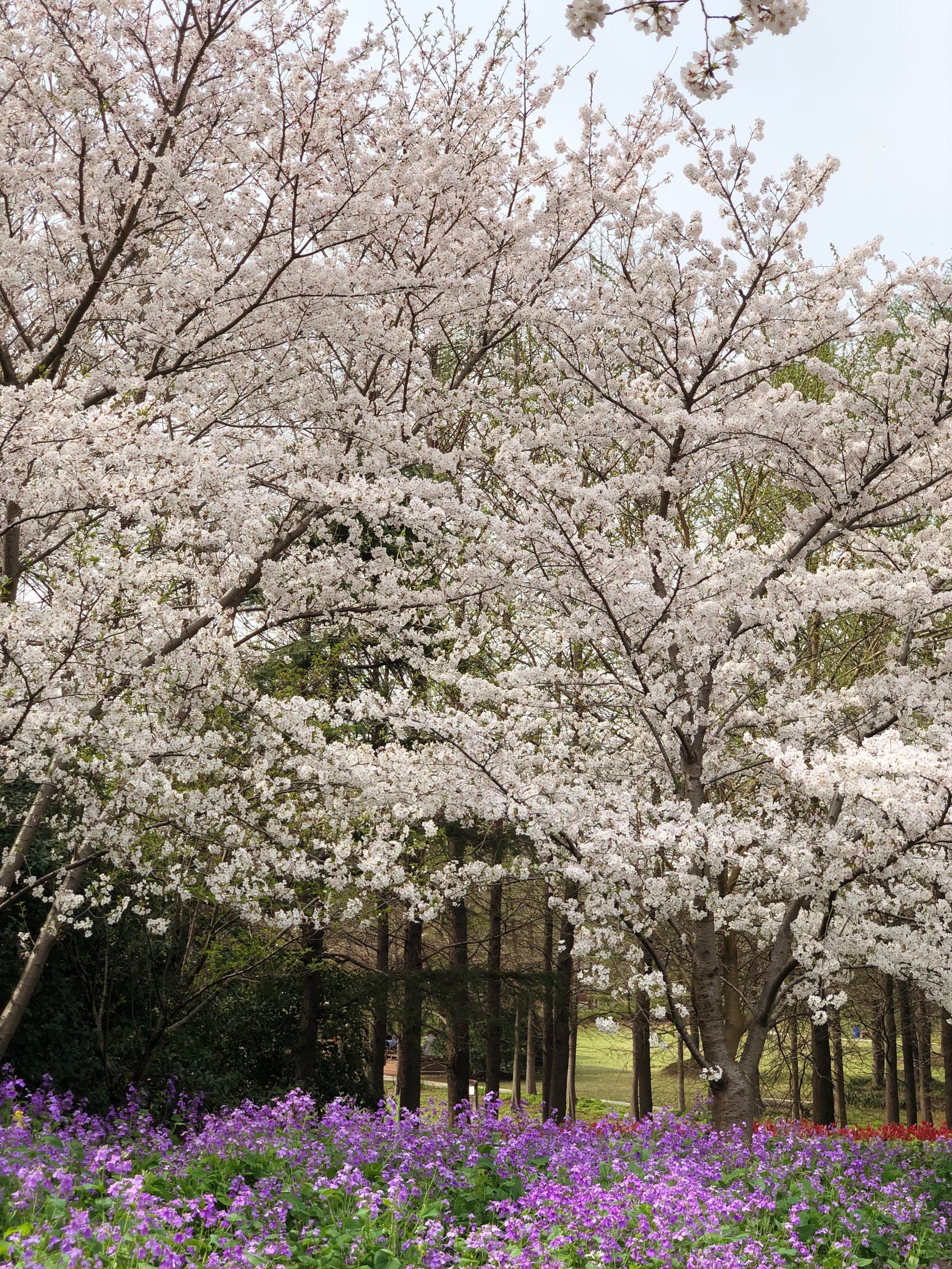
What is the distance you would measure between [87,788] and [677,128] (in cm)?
664

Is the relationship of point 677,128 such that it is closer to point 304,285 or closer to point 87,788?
point 304,285

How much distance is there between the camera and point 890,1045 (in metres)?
15.8

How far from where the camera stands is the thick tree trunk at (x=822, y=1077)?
13953 millimetres

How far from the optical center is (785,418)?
7.50m

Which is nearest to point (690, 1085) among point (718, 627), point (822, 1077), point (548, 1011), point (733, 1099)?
point (822, 1077)

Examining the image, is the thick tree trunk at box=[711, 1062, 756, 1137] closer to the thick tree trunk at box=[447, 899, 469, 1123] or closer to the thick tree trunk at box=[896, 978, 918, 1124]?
Answer: the thick tree trunk at box=[447, 899, 469, 1123]

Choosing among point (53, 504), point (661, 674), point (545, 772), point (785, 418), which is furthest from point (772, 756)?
point (53, 504)

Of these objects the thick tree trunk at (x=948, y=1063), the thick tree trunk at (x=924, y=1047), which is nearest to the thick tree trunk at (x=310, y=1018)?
the thick tree trunk at (x=924, y=1047)

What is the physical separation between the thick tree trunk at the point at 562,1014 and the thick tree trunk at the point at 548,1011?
0.08 m

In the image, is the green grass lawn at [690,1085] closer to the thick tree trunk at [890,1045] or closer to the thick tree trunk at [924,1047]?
the thick tree trunk at [924,1047]

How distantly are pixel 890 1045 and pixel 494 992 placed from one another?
8111 mm

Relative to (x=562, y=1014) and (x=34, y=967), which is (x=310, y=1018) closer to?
(x=562, y=1014)

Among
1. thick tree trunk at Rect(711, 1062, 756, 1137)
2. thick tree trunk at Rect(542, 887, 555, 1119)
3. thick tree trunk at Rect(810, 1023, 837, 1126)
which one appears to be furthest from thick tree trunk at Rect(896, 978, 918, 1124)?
thick tree trunk at Rect(711, 1062, 756, 1137)

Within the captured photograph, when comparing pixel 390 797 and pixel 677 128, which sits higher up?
pixel 677 128
